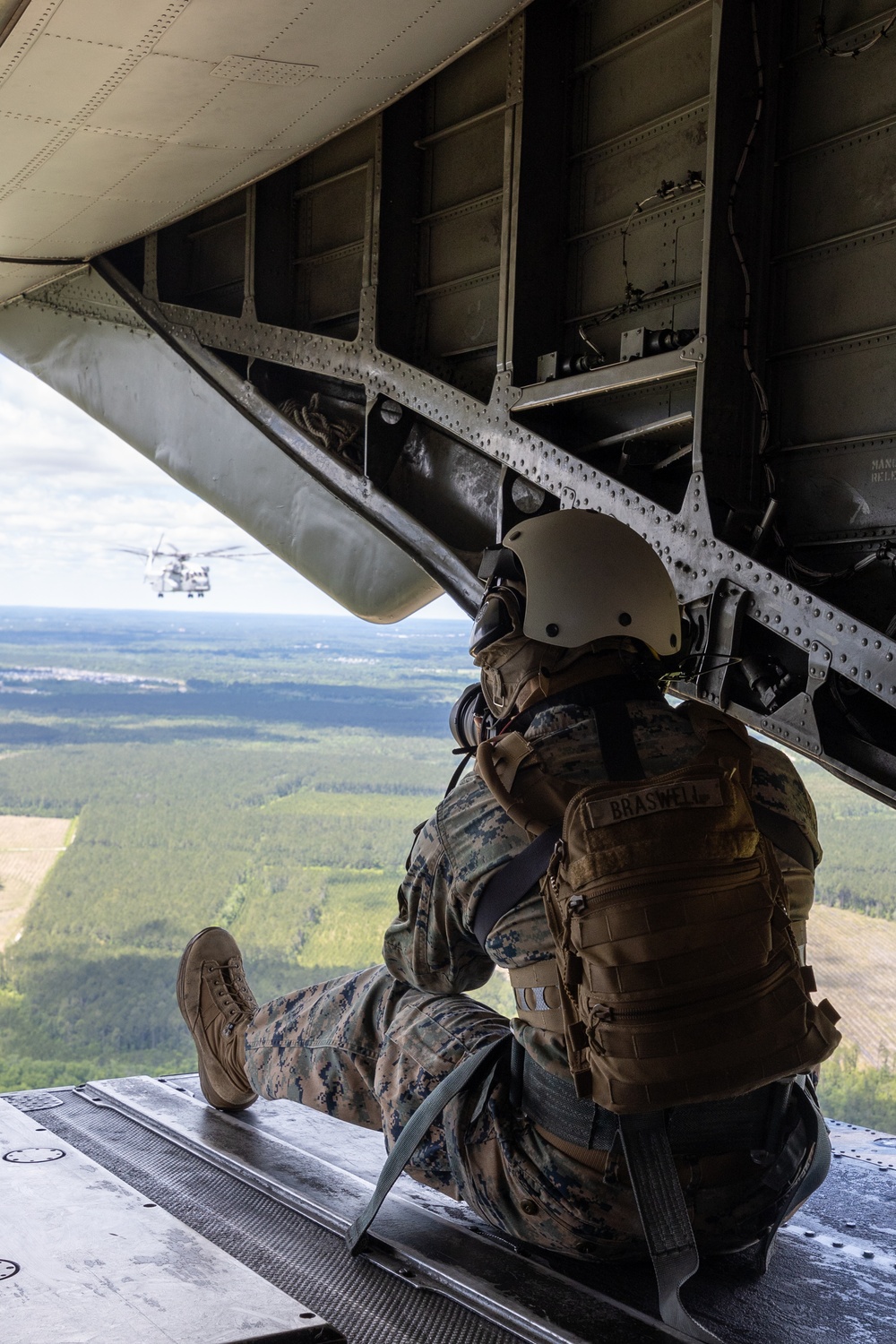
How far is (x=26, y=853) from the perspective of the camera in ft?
172

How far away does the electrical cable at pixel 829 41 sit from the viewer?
3.58m

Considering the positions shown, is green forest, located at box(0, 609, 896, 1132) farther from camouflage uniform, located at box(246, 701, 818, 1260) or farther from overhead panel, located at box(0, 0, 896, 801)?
camouflage uniform, located at box(246, 701, 818, 1260)

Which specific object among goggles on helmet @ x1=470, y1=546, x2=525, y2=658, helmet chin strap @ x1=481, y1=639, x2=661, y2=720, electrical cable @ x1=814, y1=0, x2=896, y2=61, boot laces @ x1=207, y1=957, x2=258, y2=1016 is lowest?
boot laces @ x1=207, y1=957, x2=258, y2=1016

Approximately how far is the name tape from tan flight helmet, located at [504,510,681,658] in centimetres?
42

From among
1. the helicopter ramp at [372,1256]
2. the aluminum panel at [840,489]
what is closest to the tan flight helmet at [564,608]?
the helicopter ramp at [372,1256]

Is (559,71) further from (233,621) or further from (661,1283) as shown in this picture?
(233,621)

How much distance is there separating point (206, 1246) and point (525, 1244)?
699mm

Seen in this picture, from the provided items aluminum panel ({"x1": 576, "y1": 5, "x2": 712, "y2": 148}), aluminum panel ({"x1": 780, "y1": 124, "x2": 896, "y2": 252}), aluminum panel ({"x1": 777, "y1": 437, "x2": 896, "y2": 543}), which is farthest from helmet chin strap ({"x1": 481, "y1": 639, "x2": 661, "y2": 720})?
aluminum panel ({"x1": 576, "y1": 5, "x2": 712, "y2": 148})

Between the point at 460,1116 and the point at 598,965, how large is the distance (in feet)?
1.75

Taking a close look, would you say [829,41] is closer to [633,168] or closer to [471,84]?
[633,168]

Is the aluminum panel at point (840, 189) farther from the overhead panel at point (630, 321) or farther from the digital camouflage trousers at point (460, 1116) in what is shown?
the digital camouflage trousers at point (460, 1116)

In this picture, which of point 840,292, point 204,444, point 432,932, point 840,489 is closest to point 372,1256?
point 432,932

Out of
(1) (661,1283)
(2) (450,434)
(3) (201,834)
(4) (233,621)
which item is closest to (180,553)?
(3) (201,834)

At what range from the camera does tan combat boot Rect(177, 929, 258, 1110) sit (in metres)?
2.99
